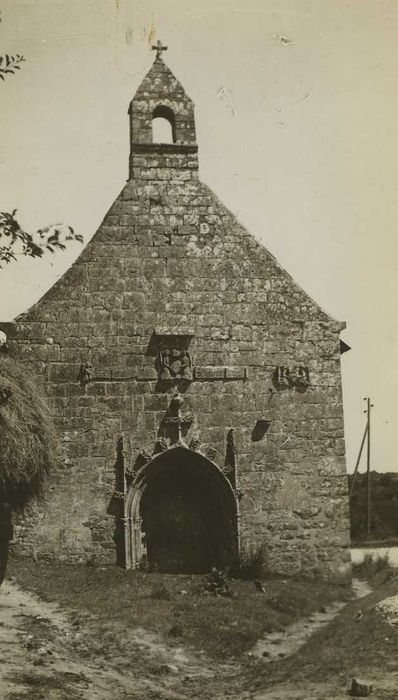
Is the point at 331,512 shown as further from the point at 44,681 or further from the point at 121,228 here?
the point at 44,681

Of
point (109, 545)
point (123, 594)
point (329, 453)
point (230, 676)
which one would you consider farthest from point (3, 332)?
point (230, 676)

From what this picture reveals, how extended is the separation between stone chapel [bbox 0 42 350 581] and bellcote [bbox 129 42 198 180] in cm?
53

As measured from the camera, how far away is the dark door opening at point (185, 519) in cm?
1211

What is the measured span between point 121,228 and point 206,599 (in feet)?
21.8

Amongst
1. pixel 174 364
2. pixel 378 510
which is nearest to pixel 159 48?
pixel 174 364

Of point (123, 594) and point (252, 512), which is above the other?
point (252, 512)

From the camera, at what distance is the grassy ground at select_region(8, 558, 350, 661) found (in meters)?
8.71

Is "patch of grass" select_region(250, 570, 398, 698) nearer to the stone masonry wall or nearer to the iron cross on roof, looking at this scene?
the stone masonry wall

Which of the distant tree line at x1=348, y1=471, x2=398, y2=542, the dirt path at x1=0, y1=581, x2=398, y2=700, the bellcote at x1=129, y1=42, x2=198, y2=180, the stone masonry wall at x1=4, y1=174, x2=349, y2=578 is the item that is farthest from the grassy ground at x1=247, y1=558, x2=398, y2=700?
the distant tree line at x1=348, y1=471, x2=398, y2=542

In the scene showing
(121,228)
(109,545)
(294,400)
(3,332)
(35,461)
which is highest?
(121,228)

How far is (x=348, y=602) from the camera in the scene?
11.2m

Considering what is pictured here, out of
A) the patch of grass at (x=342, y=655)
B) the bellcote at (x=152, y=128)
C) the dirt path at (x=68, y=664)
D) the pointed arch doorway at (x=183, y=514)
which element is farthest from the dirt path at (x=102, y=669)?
the bellcote at (x=152, y=128)

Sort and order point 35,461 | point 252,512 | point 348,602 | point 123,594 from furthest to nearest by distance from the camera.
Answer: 1. point 252,512
2. point 348,602
3. point 123,594
4. point 35,461

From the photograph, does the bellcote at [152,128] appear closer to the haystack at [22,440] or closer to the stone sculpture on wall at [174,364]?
the stone sculpture on wall at [174,364]
